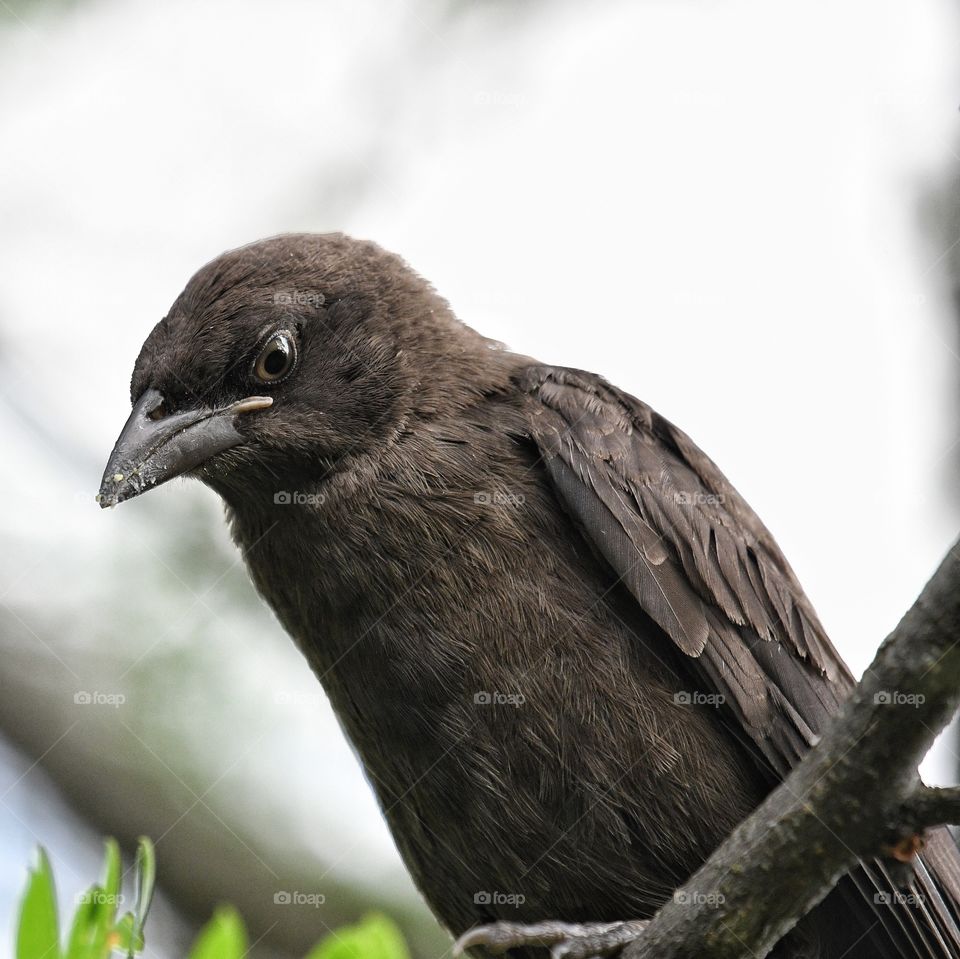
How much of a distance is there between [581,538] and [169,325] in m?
1.51

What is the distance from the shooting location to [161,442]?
4102mm

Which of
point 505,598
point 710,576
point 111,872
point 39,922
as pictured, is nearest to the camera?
point 39,922

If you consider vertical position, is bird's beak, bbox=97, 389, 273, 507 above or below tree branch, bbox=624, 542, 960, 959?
above

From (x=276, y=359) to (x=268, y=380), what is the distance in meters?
0.07

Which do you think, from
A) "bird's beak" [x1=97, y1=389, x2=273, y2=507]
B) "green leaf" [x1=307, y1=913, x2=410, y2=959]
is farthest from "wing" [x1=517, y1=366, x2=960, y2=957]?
"green leaf" [x1=307, y1=913, x2=410, y2=959]

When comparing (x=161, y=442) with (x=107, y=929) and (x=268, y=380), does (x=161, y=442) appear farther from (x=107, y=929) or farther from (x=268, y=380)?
(x=107, y=929)

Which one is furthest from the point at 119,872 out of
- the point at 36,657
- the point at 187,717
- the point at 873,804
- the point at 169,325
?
the point at 187,717

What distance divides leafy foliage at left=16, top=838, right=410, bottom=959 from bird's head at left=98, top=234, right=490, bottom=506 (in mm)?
1933

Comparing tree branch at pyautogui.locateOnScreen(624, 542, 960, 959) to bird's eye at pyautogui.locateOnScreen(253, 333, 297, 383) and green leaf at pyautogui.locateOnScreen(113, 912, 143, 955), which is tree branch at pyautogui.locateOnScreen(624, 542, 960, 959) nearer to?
green leaf at pyautogui.locateOnScreen(113, 912, 143, 955)

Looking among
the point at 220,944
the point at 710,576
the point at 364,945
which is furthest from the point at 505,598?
the point at 220,944

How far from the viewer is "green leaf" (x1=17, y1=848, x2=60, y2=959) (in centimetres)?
216

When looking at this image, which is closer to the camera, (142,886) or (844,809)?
(142,886)

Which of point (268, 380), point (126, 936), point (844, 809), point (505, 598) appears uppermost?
point (268, 380)

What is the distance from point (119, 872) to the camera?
2363 millimetres
